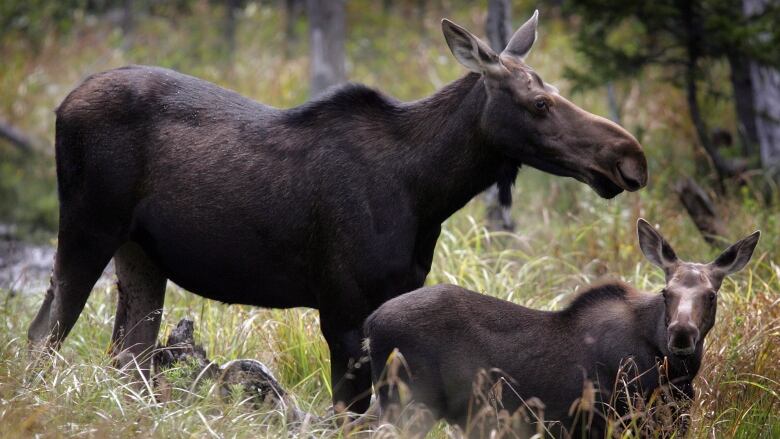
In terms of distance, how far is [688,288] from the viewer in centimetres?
504

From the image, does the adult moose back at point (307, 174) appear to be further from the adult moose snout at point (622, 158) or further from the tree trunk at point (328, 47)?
the tree trunk at point (328, 47)

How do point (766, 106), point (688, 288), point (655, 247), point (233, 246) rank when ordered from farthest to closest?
point (766, 106)
point (233, 246)
point (655, 247)
point (688, 288)

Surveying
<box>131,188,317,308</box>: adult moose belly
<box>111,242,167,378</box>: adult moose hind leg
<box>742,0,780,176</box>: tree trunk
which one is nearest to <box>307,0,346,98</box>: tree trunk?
<box>742,0,780,176</box>: tree trunk

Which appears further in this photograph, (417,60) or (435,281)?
(417,60)

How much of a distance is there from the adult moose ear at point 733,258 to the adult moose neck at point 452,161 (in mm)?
1057

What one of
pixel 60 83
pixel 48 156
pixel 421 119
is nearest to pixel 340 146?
pixel 421 119

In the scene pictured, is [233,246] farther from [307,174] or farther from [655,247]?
[655,247]

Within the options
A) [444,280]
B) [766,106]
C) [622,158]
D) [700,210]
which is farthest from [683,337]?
[766,106]

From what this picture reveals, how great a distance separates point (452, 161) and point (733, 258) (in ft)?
4.56

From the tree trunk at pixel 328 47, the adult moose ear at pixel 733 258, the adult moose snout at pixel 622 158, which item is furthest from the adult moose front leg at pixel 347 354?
the tree trunk at pixel 328 47

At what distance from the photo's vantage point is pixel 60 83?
14.8 metres

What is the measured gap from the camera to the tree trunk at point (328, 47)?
41.0 feet

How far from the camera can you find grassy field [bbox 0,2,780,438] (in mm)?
5176

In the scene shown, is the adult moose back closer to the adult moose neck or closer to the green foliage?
the adult moose neck
